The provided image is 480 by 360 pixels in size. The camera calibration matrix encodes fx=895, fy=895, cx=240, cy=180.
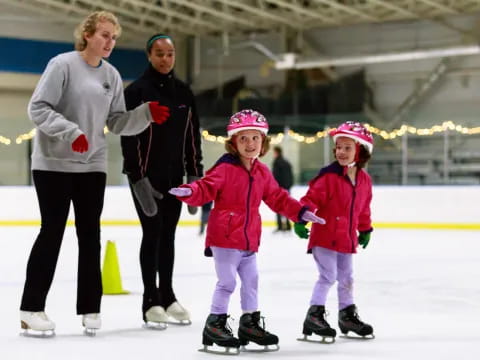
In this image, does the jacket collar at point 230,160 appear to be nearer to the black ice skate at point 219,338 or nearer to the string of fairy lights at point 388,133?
the black ice skate at point 219,338

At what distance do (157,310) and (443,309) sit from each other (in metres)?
1.68

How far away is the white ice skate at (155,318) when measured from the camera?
396 centimetres

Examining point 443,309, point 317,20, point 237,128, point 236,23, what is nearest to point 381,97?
point 317,20

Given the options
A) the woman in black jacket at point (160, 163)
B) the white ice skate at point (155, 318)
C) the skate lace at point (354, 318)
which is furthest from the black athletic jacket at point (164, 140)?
the skate lace at point (354, 318)

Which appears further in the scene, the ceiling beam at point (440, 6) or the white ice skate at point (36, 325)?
the ceiling beam at point (440, 6)

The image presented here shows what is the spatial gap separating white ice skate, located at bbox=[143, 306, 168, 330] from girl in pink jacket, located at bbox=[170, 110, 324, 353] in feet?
1.84

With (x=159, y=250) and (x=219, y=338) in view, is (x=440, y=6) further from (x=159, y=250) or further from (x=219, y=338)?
(x=219, y=338)

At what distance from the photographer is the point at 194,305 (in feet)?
16.0

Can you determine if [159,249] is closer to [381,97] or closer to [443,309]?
[443,309]

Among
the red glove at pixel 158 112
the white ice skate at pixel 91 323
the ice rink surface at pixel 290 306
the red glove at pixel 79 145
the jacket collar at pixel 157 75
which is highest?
the jacket collar at pixel 157 75

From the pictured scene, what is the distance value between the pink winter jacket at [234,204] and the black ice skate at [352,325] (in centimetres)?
56

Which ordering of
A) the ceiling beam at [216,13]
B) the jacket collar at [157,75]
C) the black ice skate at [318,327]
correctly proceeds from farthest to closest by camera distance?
the ceiling beam at [216,13] < the jacket collar at [157,75] < the black ice skate at [318,327]

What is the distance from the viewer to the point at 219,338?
338 centimetres

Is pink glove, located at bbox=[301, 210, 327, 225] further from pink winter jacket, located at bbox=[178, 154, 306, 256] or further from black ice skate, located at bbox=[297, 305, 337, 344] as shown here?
black ice skate, located at bbox=[297, 305, 337, 344]
